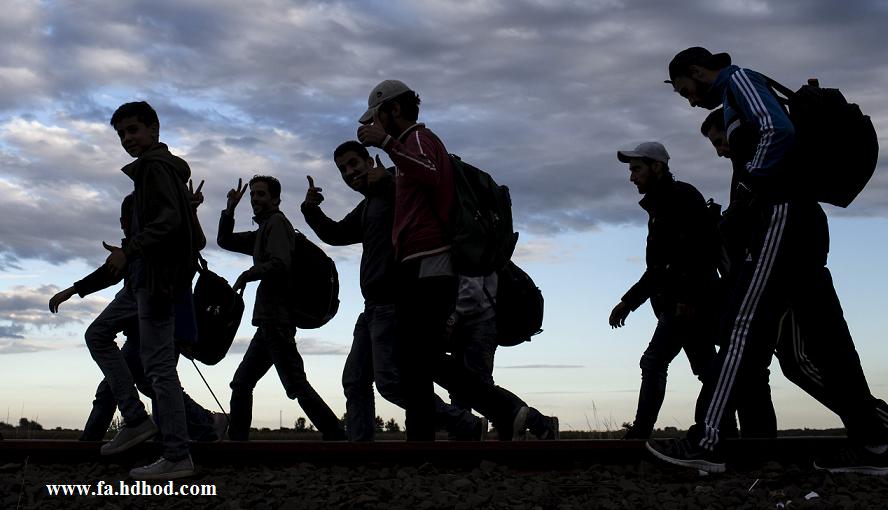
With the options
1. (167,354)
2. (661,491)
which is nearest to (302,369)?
(167,354)

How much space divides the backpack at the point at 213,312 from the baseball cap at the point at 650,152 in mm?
3373

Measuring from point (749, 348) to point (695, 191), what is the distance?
8.23 ft

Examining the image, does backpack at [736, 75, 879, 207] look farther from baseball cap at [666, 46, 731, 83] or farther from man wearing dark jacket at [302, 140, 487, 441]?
man wearing dark jacket at [302, 140, 487, 441]

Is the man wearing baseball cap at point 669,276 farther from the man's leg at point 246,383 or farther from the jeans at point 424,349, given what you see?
the man's leg at point 246,383

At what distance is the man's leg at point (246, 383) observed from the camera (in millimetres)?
8367

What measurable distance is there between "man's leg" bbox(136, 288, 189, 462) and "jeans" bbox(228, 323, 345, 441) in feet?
7.15

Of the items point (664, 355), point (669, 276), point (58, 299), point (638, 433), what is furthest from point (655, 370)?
point (58, 299)

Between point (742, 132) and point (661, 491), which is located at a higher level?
point (742, 132)

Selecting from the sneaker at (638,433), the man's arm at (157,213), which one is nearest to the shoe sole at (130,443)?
the man's arm at (157,213)

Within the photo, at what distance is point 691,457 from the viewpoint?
5250 mm

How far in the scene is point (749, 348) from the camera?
519 centimetres

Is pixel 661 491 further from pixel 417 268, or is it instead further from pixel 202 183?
pixel 202 183

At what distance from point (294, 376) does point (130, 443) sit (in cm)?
202

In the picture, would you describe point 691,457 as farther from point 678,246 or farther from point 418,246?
point 678,246
